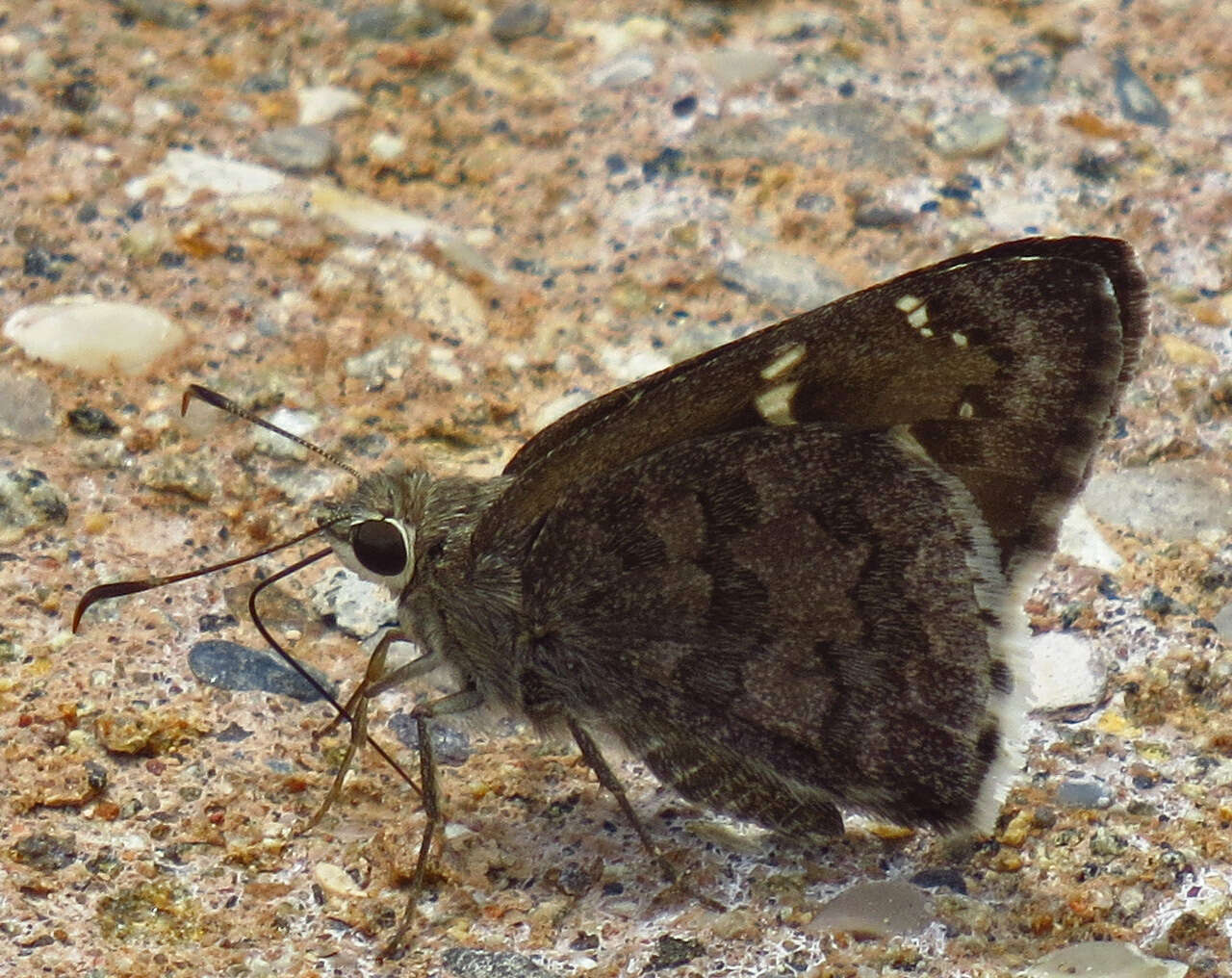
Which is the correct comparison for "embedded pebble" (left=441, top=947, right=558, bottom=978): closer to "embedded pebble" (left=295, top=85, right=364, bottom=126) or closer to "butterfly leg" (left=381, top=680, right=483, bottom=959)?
"butterfly leg" (left=381, top=680, right=483, bottom=959)

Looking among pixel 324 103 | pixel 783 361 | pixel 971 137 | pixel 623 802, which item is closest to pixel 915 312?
pixel 783 361

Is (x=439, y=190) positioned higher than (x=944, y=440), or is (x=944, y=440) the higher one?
(x=944, y=440)

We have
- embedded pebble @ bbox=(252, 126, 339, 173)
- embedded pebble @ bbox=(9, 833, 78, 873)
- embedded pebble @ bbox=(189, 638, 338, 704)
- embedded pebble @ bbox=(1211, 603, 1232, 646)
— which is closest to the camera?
embedded pebble @ bbox=(9, 833, 78, 873)

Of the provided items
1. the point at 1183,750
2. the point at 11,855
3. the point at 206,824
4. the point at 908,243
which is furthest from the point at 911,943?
the point at 908,243

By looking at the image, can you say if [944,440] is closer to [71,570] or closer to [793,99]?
Result: [71,570]

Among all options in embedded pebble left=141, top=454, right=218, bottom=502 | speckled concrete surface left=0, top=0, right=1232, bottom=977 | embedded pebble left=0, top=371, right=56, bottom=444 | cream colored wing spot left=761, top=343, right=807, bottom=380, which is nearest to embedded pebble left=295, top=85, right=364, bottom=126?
speckled concrete surface left=0, top=0, right=1232, bottom=977

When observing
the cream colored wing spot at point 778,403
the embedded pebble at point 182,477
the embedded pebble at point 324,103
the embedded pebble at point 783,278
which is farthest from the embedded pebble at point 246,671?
the embedded pebble at point 324,103
